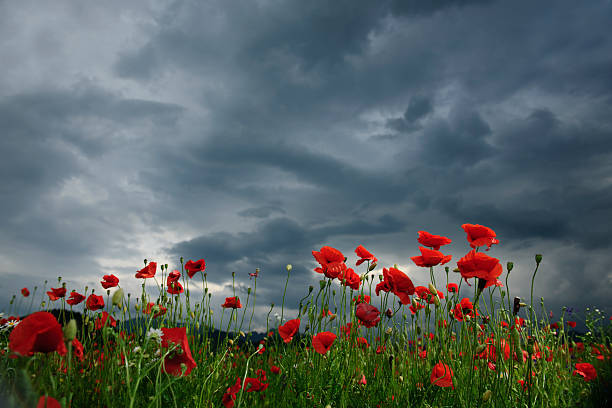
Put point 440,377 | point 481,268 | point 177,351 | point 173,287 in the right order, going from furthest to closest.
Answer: point 173,287 → point 440,377 → point 481,268 → point 177,351

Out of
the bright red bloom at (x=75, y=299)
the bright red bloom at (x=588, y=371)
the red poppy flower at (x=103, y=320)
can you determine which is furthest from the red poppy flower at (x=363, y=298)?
the bright red bloom at (x=75, y=299)

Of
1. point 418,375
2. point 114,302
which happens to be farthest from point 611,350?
point 114,302

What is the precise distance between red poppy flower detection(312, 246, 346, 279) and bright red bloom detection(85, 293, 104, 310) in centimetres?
235

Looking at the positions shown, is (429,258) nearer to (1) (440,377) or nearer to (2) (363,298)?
(1) (440,377)

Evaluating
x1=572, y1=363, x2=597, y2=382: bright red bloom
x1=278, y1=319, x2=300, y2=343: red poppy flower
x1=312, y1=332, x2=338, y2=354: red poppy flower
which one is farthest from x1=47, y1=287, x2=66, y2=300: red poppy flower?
x1=572, y1=363, x2=597, y2=382: bright red bloom

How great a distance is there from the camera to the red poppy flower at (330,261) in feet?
11.7

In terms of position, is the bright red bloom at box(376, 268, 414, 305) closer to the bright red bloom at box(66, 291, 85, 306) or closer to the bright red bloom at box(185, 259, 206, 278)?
the bright red bloom at box(185, 259, 206, 278)

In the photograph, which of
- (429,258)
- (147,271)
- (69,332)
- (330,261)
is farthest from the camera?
(147,271)

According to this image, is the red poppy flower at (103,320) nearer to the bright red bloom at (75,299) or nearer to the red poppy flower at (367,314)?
the bright red bloom at (75,299)

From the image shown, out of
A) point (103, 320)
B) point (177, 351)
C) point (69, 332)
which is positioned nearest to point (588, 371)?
point (177, 351)

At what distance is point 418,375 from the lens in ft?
11.9

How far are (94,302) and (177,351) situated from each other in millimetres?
2206

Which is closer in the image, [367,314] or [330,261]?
[367,314]

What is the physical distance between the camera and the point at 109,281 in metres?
4.16
